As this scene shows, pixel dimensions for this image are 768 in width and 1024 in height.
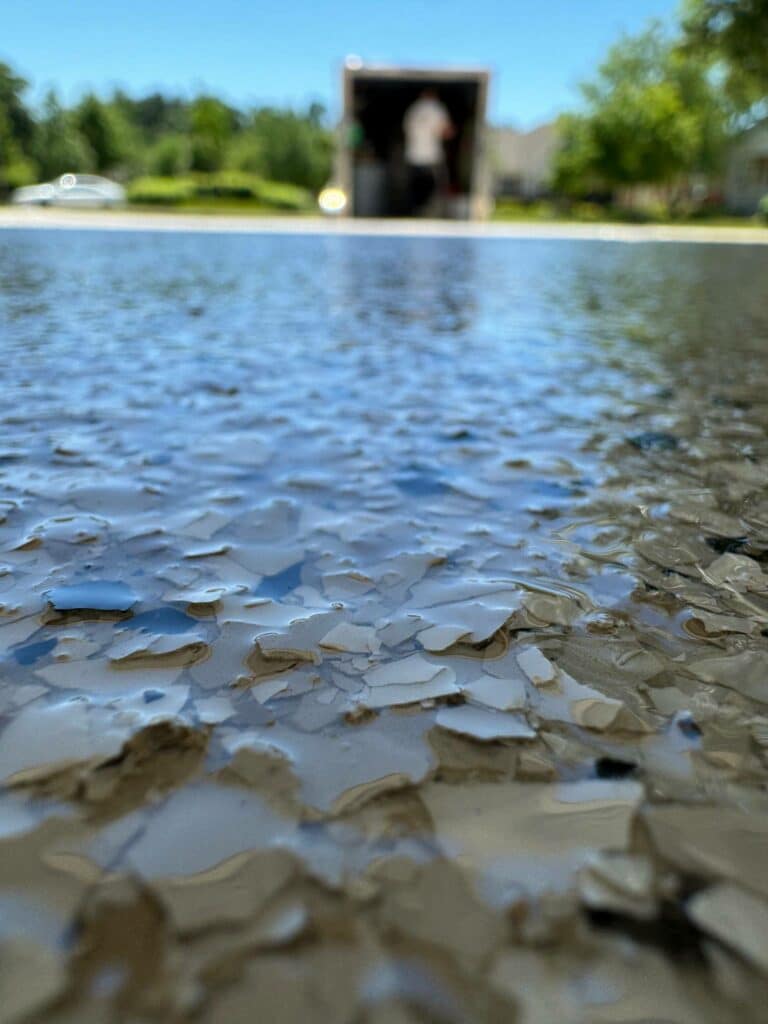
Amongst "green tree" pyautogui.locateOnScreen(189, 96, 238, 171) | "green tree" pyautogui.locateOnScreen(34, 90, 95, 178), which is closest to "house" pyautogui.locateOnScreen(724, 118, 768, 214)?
"green tree" pyautogui.locateOnScreen(189, 96, 238, 171)

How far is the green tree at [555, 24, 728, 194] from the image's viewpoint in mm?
43656

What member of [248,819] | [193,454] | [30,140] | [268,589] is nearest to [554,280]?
[193,454]

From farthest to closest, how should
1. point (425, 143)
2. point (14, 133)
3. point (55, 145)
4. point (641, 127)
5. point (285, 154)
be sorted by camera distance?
point (285, 154) → point (14, 133) → point (55, 145) → point (641, 127) → point (425, 143)

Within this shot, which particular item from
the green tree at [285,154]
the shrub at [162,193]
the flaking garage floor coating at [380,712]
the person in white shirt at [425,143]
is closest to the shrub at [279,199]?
the shrub at [162,193]

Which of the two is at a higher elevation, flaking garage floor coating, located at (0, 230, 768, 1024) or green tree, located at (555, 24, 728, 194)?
green tree, located at (555, 24, 728, 194)

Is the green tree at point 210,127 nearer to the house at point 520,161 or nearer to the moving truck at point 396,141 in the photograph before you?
the moving truck at point 396,141

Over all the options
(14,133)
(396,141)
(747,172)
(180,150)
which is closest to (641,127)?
(747,172)

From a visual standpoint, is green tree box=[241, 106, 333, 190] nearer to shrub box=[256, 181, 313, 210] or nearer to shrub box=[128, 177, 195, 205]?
shrub box=[256, 181, 313, 210]

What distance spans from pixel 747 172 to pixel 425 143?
1453 inches

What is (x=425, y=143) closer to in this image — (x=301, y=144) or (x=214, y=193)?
(x=214, y=193)

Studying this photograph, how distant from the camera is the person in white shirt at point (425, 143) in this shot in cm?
2364

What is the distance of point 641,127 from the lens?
1716 inches

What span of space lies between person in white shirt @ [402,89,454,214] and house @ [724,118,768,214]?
28.4 metres

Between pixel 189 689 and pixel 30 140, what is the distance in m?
64.4
